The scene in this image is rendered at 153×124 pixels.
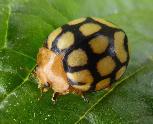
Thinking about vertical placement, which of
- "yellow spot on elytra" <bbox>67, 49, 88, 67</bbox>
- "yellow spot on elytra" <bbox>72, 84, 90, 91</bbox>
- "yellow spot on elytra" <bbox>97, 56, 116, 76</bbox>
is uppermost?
"yellow spot on elytra" <bbox>67, 49, 88, 67</bbox>

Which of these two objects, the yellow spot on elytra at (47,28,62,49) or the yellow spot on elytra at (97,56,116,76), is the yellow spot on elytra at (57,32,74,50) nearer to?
the yellow spot on elytra at (47,28,62,49)

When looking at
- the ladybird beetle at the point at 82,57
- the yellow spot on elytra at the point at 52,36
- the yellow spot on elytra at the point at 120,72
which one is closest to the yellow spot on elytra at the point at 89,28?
the ladybird beetle at the point at 82,57

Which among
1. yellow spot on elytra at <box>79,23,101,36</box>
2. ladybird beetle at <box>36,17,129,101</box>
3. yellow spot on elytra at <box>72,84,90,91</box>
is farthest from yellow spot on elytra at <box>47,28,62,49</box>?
yellow spot on elytra at <box>72,84,90,91</box>

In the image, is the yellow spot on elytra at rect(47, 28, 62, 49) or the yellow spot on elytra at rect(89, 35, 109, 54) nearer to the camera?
the yellow spot on elytra at rect(89, 35, 109, 54)

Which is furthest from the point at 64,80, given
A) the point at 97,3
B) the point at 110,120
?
the point at 97,3

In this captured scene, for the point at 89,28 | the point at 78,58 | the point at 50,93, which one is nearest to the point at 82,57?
the point at 78,58

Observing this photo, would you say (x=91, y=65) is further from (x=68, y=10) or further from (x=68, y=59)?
(x=68, y=10)

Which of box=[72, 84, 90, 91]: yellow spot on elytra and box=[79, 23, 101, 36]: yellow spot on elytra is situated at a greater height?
box=[79, 23, 101, 36]: yellow spot on elytra
